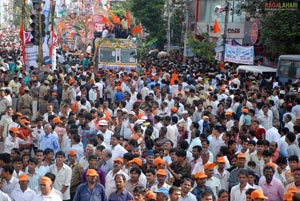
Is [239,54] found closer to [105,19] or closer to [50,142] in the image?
[105,19]

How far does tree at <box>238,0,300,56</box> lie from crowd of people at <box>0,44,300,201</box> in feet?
33.4

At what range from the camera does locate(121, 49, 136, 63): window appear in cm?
2559

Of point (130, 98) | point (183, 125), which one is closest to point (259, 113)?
point (183, 125)

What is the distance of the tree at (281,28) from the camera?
25688mm

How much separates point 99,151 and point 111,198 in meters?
1.83

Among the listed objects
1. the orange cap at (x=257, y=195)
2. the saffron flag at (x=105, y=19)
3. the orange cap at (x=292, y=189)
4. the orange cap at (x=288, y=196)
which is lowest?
the orange cap at (x=288, y=196)

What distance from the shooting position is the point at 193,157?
30.7 feet

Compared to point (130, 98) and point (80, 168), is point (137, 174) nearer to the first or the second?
point (80, 168)

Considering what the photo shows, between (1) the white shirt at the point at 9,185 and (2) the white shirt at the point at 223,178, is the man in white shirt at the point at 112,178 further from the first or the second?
(2) the white shirt at the point at 223,178

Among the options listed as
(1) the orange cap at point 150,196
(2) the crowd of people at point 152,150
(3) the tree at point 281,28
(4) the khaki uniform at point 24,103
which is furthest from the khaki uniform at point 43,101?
(3) the tree at point 281,28

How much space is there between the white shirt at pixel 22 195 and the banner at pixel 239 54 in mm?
19153

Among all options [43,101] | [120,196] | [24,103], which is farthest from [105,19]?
[120,196]

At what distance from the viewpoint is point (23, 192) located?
25.0 ft

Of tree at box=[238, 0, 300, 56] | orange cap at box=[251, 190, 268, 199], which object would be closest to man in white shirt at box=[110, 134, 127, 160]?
orange cap at box=[251, 190, 268, 199]
